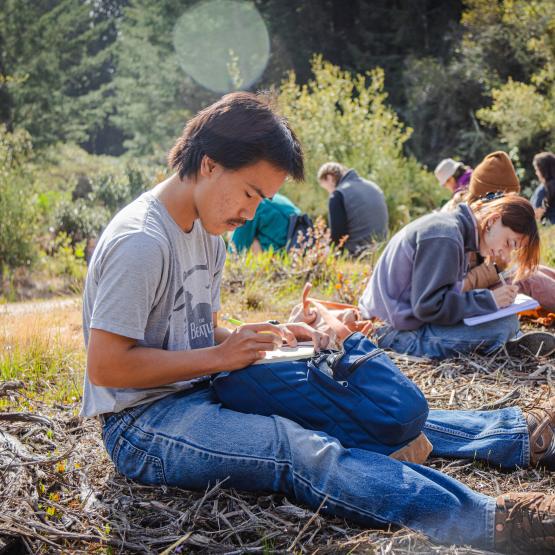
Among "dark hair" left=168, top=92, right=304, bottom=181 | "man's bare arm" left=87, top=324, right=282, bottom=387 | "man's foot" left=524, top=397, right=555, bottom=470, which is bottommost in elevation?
"man's foot" left=524, top=397, right=555, bottom=470

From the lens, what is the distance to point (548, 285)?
444 centimetres

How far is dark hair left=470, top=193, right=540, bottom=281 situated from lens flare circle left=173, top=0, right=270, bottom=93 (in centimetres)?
2328

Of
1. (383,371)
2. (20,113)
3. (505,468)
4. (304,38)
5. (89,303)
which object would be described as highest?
(304,38)

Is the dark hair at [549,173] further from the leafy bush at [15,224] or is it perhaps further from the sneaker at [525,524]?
the sneaker at [525,524]

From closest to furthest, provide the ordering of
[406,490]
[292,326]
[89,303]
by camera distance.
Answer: [406,490] → [89,303] → [292,326]

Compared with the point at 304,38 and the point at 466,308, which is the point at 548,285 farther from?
the point at 304,38

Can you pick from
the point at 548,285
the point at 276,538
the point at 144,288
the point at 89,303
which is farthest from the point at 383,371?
the point at 548,285

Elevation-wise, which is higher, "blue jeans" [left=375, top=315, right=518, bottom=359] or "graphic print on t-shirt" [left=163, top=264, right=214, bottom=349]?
"graphic print on t-shirt" [left=163, top=264, right=214, bottom=349]

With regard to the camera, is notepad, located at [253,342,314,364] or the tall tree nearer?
notepad, located at [253,342,314,364]

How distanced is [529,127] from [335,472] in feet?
44.8

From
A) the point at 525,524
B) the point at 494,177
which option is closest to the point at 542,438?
the point at 525,524

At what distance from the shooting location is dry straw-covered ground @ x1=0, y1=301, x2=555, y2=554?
6.23ft

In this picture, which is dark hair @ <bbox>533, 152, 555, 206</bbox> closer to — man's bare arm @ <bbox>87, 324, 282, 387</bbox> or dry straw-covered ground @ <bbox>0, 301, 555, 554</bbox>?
dry straw-covered ground @ <bbox>0, 301, 555, 554</bbox>

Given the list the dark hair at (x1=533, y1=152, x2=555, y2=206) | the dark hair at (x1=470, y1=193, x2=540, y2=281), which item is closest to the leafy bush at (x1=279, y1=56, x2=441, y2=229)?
the dark hair at (x1=533, y1=152, x2=555, y2=206)
